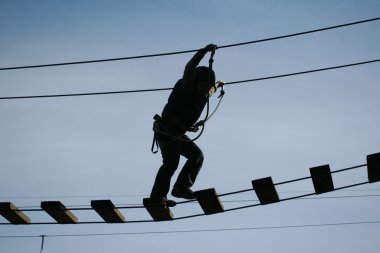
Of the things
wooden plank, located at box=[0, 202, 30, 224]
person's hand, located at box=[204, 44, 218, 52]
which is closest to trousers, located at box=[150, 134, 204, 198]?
person's hand, located at box=[204, 44, 218, 52]

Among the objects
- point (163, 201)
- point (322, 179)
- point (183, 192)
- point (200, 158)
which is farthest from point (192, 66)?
point (322, 179)

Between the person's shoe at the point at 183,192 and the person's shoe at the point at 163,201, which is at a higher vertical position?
the person's shoe at the point at 183,192

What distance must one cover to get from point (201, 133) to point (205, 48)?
1.16 m

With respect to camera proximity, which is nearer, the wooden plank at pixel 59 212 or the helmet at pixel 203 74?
the helmet at pixel 203 74

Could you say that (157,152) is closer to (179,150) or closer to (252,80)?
(179,150)

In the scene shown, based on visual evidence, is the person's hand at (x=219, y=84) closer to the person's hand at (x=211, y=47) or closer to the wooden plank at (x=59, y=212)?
the person's hand at (x=211, y=47)

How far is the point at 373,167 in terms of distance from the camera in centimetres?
648

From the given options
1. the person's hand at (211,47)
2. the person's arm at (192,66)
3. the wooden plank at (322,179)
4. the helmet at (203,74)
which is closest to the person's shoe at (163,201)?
the person's arm at (192,66)

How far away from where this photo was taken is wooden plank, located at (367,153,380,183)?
641 cm

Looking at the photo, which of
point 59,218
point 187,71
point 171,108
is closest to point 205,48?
point 187,71

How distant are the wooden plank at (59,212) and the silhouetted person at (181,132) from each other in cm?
163

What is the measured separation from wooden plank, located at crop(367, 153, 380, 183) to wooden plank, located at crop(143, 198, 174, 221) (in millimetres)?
2792

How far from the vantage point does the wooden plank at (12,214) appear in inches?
309

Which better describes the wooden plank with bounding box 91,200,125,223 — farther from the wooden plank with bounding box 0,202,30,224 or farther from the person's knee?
the wooden plank with bounding box 0,202,30,224
